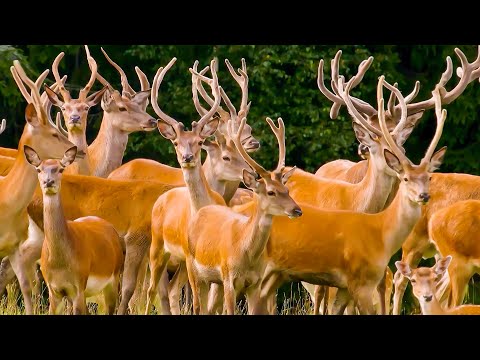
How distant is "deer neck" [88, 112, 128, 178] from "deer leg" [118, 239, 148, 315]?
1883 millimetres

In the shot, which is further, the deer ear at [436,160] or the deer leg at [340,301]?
the deer leg at [340,301]

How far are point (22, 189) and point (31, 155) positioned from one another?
0.54 m

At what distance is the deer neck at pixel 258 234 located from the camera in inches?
380

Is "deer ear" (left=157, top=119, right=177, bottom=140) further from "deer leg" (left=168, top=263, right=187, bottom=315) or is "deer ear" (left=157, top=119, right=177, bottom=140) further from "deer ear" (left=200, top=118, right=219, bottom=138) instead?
"deer leg" (left=168, top=263, right=187, bottom=315)

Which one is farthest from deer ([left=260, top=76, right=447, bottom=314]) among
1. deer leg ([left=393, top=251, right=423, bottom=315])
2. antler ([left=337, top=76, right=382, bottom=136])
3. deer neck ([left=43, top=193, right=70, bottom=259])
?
deer leg ([left=393, top=251, right=423, bottom=315])

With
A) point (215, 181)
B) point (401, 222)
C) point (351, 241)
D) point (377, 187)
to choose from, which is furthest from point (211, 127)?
point (401, 222)

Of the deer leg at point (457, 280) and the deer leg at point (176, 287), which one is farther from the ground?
the deer leg at point (457, 280)

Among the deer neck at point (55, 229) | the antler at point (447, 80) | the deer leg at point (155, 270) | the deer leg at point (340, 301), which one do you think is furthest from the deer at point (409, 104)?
the deer neck at point (55, 229)

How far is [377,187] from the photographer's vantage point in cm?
1151

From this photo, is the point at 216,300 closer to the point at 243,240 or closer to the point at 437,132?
the point at 243,240

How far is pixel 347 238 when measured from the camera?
10016 mm

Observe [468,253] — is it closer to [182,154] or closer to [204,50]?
[182,154]

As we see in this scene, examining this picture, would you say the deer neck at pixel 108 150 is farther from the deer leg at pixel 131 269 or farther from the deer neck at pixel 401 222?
the deer neck at pixel 401 222

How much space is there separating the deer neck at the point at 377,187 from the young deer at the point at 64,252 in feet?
7.68
